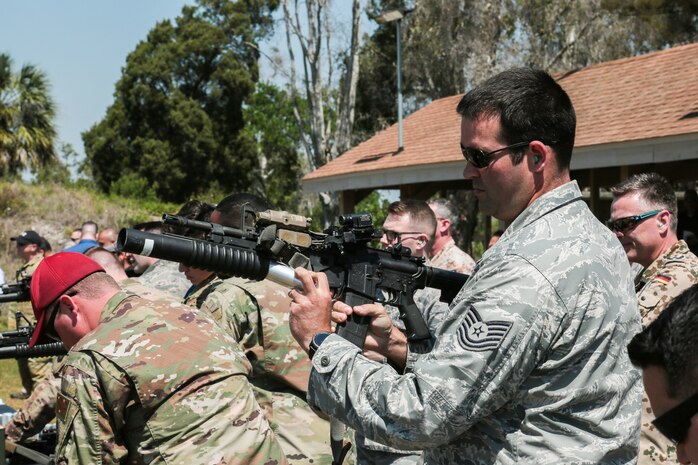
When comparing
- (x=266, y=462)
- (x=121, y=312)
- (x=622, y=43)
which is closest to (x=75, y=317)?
(x=121, y=312)

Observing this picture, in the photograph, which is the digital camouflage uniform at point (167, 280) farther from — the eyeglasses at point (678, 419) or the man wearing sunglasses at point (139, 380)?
the eyeglasses at point (678, 419)

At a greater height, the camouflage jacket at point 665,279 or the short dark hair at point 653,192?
the short dark hair at point 653,192

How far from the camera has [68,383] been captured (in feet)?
9.98

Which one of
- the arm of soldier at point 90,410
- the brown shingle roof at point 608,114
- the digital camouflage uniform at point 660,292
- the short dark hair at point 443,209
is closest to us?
the arm of soldier at point 90,410

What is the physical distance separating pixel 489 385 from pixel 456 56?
3141 centimetres

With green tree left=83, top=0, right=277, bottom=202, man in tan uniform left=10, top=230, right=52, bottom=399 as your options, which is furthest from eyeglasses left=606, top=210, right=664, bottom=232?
green tree left=83, top=0, right=277, bottom=202

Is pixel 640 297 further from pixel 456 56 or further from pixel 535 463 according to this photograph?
pixel 456 56

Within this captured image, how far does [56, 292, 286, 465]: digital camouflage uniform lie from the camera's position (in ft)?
9.96

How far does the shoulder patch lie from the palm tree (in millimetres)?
28473

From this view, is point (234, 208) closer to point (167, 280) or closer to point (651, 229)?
point (167, 280)

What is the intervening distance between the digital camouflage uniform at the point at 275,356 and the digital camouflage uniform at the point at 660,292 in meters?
1.71

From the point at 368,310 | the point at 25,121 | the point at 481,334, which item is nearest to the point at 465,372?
the point at 481,334

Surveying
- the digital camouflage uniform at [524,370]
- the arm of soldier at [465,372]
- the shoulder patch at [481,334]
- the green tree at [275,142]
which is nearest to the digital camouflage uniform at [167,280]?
the digital camouflage uniform at [524,370]

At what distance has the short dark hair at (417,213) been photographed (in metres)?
6.56
